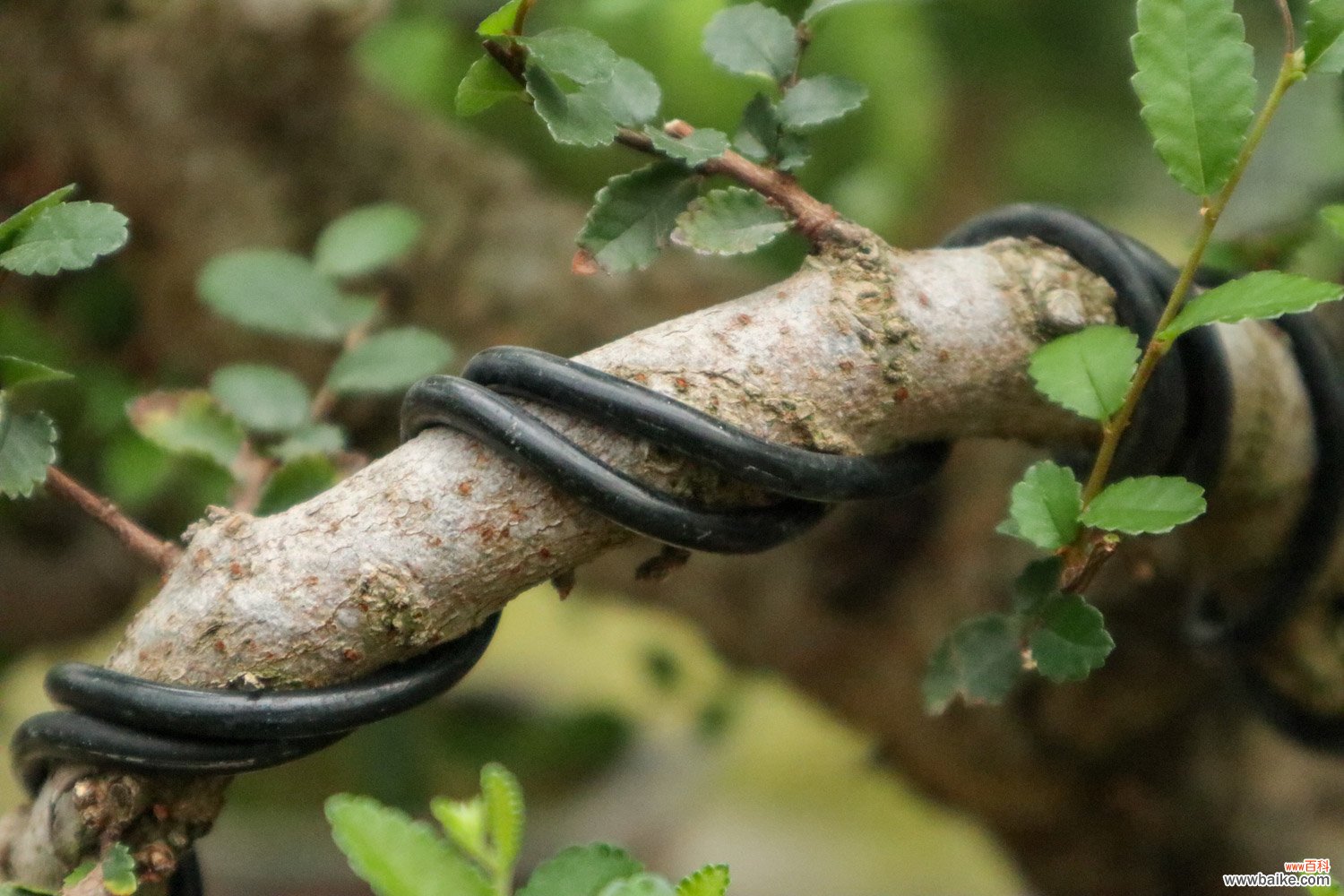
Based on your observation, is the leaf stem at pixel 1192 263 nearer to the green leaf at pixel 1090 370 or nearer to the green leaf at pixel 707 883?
the green leaf at pixel 1090 370

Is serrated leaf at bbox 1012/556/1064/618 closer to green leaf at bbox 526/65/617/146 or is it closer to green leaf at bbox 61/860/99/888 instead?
green leaf at bbox 526/65/617/146

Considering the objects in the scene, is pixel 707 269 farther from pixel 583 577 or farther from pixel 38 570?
pixel 38 570

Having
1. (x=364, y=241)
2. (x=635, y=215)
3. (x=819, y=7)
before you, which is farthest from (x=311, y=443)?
(x=819, y=7)

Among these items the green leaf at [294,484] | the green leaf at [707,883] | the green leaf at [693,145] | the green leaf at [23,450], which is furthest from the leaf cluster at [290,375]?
the green leaf at [707,883]

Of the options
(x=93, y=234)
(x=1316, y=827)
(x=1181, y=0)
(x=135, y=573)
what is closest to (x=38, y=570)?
(x=135, y=573)

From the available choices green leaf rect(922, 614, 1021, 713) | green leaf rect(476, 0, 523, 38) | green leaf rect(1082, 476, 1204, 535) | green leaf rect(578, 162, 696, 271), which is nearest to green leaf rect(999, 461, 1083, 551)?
green leaf rect(1082, 476, 1204, 535)

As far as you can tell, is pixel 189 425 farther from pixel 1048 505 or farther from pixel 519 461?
pixel 1048 505
